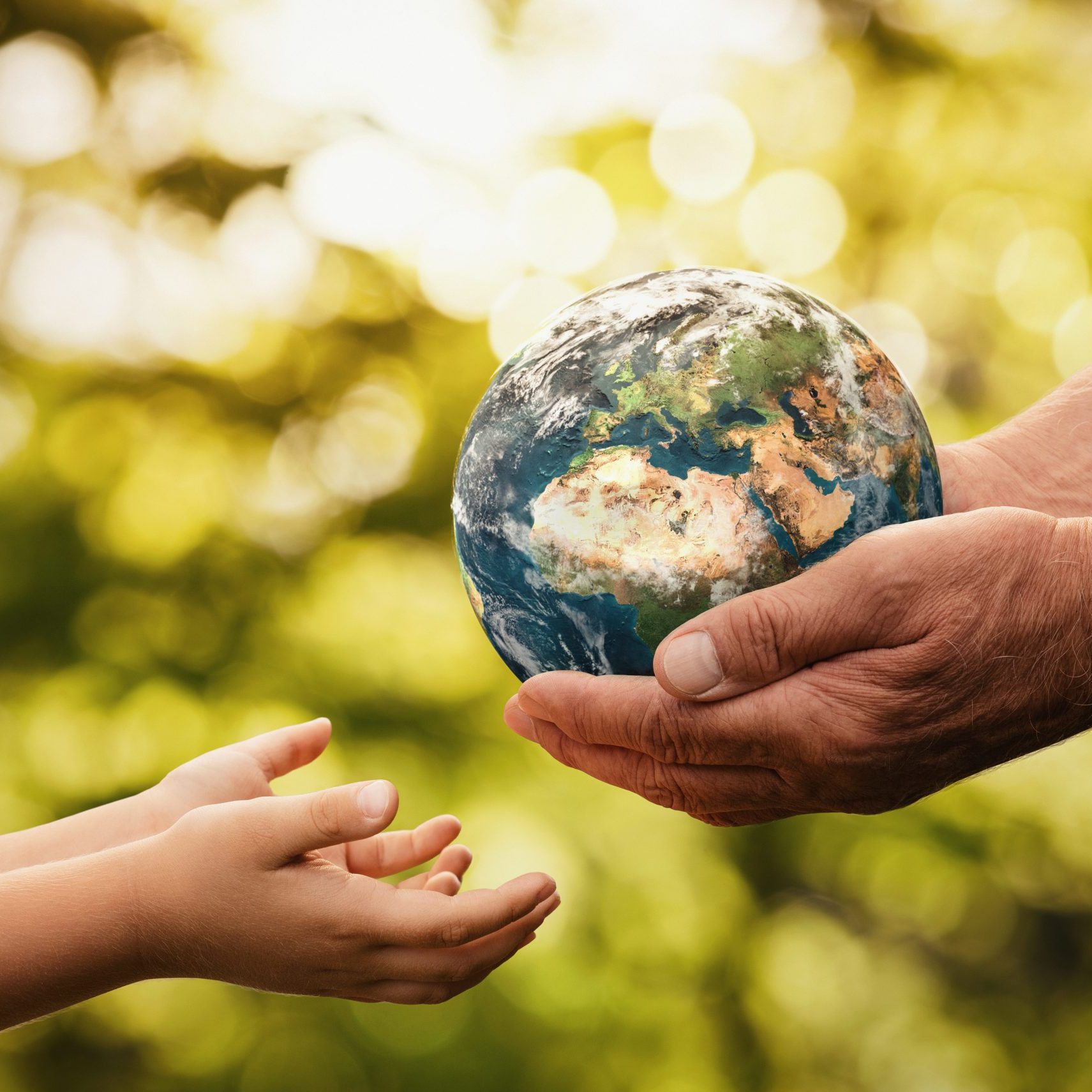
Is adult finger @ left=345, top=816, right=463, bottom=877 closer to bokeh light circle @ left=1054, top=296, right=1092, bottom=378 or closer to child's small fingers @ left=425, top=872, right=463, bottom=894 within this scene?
child's small fingers @ left=425, top=872, right=463, bottom=894

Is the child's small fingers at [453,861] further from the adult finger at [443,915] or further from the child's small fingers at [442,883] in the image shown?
the adult finger at [443,915]

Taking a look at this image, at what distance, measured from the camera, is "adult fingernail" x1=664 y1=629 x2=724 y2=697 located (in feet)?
5.74

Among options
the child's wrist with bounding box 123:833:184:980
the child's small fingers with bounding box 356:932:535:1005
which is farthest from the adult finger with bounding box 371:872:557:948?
the child's wrist with bounding box 123:833:184:980

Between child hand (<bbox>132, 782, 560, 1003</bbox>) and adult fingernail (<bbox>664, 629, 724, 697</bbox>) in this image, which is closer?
adult fingernail (<bbox>664, 629, 724, 697</bbox>)

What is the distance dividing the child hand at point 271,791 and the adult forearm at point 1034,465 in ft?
5.12

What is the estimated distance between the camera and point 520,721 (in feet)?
7.31

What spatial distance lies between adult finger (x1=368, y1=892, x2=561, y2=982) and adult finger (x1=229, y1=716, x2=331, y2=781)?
61 centimetres

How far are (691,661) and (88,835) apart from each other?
160 centimetres

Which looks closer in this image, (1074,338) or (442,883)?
(442,883)

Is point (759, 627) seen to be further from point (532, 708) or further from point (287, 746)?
point (287, 746)

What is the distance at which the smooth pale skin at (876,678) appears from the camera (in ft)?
5.90

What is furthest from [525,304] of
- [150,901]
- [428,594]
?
[150,901]

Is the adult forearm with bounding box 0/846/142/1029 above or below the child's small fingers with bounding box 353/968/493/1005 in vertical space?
above

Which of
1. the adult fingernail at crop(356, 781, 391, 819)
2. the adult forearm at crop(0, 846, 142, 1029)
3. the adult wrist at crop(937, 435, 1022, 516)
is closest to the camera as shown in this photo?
the adult fingernail at crop(356, 781, 391, 819)
